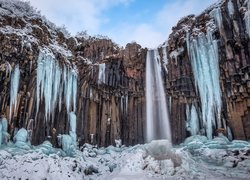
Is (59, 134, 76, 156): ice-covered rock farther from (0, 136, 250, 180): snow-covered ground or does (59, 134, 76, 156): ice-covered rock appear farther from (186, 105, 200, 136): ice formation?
(186, 105, 200, 136): ice formation

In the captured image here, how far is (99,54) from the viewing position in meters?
24.1

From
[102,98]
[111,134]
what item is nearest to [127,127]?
[111,134]

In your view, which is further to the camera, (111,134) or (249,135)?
(111,134)

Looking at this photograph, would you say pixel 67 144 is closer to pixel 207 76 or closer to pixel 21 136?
pixel 21 136

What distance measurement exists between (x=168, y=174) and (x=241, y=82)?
840cm

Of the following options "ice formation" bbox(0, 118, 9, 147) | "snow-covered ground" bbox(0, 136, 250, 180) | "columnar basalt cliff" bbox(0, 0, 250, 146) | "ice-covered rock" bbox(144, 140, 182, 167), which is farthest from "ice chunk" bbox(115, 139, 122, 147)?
"ice formation" bbox(0, 118, 9, 147)

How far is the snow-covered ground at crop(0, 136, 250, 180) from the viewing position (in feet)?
49.6

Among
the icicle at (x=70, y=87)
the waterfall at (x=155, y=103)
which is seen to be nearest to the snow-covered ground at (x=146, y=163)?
the waterfall at (x=155, y=103)

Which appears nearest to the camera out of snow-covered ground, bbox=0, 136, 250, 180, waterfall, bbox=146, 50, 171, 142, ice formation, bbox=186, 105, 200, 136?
snow-covered ground, bbox=0, 136, 250, 180

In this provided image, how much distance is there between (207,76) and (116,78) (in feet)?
24.5

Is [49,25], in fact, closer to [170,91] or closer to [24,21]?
[24,21]

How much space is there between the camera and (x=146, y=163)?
1688 centimetres

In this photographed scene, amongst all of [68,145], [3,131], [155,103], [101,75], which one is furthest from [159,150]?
[3,131]

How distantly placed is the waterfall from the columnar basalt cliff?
0.50 metres
